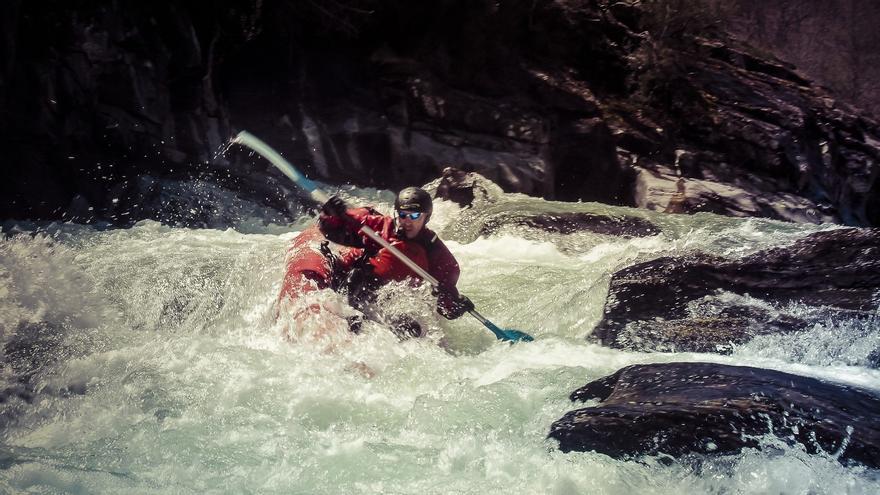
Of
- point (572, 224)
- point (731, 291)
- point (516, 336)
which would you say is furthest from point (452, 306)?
point (572, 224)

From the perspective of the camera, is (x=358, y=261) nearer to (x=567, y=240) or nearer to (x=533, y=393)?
(x=533, y=393)

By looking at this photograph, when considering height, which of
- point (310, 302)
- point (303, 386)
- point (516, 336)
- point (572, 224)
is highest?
point (310, 302)

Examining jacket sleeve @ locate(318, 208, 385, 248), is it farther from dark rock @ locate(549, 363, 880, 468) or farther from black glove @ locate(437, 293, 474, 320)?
dark rock @ locate(549, 363, 880, 468)

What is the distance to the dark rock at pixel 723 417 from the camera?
242 centimetres

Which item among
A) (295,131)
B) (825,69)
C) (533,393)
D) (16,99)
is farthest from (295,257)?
(825,69)

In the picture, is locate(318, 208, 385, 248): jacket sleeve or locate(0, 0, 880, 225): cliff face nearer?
locate(318, 208, 385, 248): jacket sleeve

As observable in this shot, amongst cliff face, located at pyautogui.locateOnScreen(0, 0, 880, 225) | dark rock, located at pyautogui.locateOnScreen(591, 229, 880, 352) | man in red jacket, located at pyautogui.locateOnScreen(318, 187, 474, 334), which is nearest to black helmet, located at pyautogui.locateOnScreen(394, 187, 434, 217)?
man in red jacket, located at pyautogui.locateOnScreen(318, 187, 474, 334)

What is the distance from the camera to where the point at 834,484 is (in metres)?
2.23

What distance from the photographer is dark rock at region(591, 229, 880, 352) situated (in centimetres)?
386

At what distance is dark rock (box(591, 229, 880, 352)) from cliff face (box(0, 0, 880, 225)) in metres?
4.90

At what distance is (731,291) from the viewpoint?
165 inches

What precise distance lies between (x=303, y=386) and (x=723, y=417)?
1711 mm

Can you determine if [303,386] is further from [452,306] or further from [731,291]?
[731,291]

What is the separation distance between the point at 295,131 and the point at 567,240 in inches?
174
